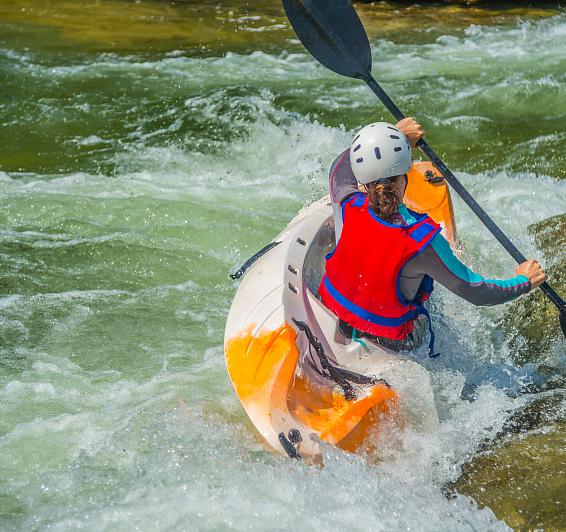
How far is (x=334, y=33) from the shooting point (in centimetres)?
492

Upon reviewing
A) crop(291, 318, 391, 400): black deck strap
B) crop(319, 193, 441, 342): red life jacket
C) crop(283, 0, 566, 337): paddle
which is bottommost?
crop(291, 318, 391, 400): black deck strap

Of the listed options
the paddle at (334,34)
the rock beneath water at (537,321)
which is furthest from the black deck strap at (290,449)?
the paddle at (334,34)

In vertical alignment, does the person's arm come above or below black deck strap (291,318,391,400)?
above

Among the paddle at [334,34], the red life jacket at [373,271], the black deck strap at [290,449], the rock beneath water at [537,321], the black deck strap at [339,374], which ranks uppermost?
the paddle at [334,34]

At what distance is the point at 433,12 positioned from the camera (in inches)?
437

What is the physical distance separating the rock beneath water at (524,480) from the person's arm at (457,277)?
0.66m

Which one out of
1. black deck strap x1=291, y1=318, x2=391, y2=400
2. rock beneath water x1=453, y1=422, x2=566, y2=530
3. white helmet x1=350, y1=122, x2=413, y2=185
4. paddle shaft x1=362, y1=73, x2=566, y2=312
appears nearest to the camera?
rock beneath water x1=453, y1=422, x2=566, y2=530

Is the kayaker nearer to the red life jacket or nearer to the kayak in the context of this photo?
the red life jacket

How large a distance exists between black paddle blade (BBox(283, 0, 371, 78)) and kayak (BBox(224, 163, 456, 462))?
1.19 meters

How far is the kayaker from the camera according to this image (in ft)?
11.5

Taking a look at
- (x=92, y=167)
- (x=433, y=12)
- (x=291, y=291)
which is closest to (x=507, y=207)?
(x=291, y=291)

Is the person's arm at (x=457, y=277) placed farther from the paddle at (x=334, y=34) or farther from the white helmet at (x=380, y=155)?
the paddle at (x=334, y=34)

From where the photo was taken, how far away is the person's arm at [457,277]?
3.51 metres

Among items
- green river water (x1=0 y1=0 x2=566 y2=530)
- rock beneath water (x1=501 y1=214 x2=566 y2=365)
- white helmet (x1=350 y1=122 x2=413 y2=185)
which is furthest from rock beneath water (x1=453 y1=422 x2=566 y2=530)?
white helmet (x1=350 y1=122 x2=413 y2=185)
